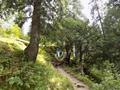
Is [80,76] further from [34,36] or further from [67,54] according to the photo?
[34,36]

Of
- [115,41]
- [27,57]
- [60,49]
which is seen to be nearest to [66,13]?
[27,57]

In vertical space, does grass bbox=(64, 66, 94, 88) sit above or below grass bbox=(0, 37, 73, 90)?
below

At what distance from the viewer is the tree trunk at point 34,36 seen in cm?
1335

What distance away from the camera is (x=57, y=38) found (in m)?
14.1

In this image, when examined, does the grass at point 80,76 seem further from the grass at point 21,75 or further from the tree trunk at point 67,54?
the grass at point 21,75

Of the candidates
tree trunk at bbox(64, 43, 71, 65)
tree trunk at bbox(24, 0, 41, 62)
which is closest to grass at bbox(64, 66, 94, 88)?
tree trunk at bbox(64, 43, 71, 65)

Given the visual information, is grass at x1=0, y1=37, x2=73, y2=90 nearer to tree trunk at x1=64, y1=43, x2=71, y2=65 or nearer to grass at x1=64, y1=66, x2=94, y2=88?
grass at x1=64, y1=66, x2=94, y2=88

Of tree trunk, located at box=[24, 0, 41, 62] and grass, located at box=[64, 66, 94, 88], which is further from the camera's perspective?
grass, located at box=[64, 66, 94, 88]

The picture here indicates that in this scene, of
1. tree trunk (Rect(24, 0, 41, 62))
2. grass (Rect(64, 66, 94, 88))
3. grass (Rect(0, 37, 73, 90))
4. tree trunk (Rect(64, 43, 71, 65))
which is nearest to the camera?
grass (Rect(0, 37, 73, 90))

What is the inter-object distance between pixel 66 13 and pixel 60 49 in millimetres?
17254

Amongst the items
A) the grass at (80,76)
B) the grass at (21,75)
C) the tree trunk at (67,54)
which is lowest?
the grass at (80,76)

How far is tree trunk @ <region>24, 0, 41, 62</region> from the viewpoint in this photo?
13.4m

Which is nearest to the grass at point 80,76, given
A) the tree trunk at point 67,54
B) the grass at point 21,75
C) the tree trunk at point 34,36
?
the tree trunk at point 67,54

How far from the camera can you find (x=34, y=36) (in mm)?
13477
